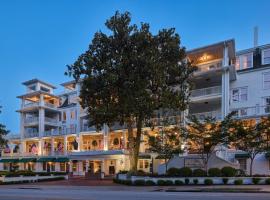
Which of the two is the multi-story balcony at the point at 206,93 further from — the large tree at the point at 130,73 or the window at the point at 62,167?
the window at the point at 62,167

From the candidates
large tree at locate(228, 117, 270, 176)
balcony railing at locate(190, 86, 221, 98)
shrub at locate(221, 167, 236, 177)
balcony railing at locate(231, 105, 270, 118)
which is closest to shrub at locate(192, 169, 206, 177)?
shrub at locate(221, 167, 236, 177)

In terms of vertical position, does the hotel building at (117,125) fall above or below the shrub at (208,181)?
above

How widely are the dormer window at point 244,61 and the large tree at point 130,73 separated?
12100 mm

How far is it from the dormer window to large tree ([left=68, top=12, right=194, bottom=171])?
39.7ft

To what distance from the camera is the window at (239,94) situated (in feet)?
143

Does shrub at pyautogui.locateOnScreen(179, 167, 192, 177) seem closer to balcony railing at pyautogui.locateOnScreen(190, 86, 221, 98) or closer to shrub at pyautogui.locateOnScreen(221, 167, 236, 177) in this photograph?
shrub at pyautogui.locateOnScreen(221, 167, 236, 177)

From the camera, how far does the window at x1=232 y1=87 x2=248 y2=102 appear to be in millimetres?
43697

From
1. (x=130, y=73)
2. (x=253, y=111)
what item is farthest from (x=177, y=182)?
(x=253, y=111)

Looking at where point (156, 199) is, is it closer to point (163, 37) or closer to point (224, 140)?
point (224, 140)

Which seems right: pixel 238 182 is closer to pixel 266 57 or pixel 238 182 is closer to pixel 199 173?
pixel 199 173

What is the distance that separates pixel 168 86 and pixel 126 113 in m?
5.34

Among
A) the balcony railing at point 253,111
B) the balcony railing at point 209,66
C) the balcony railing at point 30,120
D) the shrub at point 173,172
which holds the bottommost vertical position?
the shrub at point 173,172

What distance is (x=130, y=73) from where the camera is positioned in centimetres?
3322

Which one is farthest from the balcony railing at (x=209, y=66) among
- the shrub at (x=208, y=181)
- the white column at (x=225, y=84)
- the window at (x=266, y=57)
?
the shrub at (x=208, y=181)
